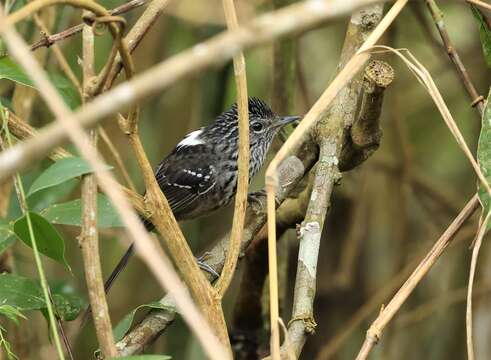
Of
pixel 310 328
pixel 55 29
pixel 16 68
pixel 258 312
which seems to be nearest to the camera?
pixel 310 328

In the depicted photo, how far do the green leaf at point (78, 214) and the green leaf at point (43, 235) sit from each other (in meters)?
0.16

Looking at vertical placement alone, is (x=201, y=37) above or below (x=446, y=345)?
above

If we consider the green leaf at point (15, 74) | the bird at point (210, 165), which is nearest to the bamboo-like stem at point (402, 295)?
the green leaf at point (15, 74)

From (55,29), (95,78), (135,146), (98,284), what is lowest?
(98,284)

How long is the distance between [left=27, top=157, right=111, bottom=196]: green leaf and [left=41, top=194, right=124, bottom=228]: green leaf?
0.38 m

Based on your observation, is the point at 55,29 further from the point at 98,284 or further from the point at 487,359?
the point at 487,359

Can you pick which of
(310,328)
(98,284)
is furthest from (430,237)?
(98,284)

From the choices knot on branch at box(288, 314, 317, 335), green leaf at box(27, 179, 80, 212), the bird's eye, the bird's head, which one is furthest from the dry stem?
the bird's eye

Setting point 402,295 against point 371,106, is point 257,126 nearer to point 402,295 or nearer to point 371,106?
point 371,106

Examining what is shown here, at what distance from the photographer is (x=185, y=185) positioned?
444 centimetres

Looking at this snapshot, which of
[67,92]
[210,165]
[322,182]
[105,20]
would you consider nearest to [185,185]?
[210,165]

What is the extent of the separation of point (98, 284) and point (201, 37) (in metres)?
3.17

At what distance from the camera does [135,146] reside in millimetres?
2148

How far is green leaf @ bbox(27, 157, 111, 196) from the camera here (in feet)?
6.41
